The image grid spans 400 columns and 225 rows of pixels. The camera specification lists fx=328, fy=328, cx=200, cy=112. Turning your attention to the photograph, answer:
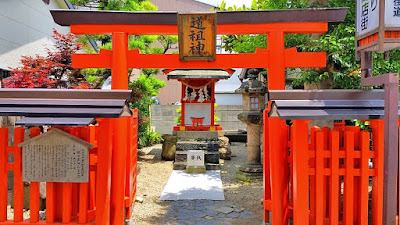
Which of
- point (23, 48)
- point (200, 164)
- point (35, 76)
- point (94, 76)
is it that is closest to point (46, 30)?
point (23, 48)

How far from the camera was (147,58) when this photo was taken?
6.30 m

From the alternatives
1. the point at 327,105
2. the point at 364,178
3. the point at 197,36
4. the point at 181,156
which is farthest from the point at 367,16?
the point at 181,156

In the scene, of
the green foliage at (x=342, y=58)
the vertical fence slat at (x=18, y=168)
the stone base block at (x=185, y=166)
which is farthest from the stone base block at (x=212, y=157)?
the vertical fence slat at (x=18, y=168)

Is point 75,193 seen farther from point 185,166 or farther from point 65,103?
point 185,166

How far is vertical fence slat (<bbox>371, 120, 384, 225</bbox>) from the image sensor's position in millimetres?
4285

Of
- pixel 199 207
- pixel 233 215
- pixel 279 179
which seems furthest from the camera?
pixel 199 207

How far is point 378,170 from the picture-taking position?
4.30 m

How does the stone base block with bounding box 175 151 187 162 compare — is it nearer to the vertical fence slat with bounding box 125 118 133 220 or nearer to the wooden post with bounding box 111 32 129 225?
the vertical fence slat with bounding box 125 118 133 220

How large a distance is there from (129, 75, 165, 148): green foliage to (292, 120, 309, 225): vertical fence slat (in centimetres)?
900

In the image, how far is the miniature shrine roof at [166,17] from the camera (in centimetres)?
607

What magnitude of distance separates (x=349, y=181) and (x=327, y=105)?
1.06 metres

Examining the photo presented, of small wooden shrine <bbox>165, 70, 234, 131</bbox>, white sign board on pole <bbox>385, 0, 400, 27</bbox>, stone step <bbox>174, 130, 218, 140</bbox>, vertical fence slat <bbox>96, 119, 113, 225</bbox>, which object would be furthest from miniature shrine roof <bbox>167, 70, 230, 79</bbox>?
white sign board on pole <bbox>385, 0, 400, 27</bbox>

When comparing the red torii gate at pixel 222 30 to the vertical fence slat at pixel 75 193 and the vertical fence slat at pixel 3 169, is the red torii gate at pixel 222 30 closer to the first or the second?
the vertical fence slat at pixel 75 193

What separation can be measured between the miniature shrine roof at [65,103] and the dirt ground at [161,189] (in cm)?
327
